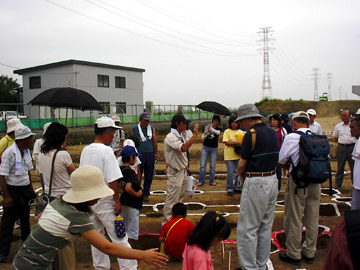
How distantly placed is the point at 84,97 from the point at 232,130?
3.80 meters

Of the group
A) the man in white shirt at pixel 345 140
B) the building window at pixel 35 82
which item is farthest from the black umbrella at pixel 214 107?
the building window at pixel 35 82

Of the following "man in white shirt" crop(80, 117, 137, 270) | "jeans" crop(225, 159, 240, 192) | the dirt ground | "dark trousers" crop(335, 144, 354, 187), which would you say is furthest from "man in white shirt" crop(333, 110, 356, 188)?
"man in white shirt" crop(80, 117, 137, 270)

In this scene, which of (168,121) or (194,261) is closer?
→ (194,261)

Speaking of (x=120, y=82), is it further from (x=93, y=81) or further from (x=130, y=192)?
(x=130, y=192)

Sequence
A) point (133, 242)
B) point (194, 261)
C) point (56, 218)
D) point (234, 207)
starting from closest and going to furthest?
1. point (56, 218)
2. point (194, 261)
3. point (133, 242)
4. point (234, 207)

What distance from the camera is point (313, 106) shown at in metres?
61.5

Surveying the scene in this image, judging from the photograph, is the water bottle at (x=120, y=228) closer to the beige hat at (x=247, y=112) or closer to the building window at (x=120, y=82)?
the beige hat at (x=247, y=112)

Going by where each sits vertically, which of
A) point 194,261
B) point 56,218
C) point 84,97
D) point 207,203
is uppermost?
point 84,97

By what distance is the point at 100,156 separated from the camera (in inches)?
144

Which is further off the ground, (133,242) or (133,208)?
(133,208)

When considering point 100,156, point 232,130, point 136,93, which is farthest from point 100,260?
point 136,93

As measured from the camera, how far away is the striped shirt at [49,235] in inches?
94.9

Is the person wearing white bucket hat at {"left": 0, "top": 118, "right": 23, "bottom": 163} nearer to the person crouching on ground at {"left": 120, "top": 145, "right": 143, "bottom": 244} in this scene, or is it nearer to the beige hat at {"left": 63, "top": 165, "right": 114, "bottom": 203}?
the person crouching on ground at {"left": 120, "top": 145, "right": 143, "bottom": 244}

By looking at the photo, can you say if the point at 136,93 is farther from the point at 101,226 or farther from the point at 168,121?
the point at 101,226
